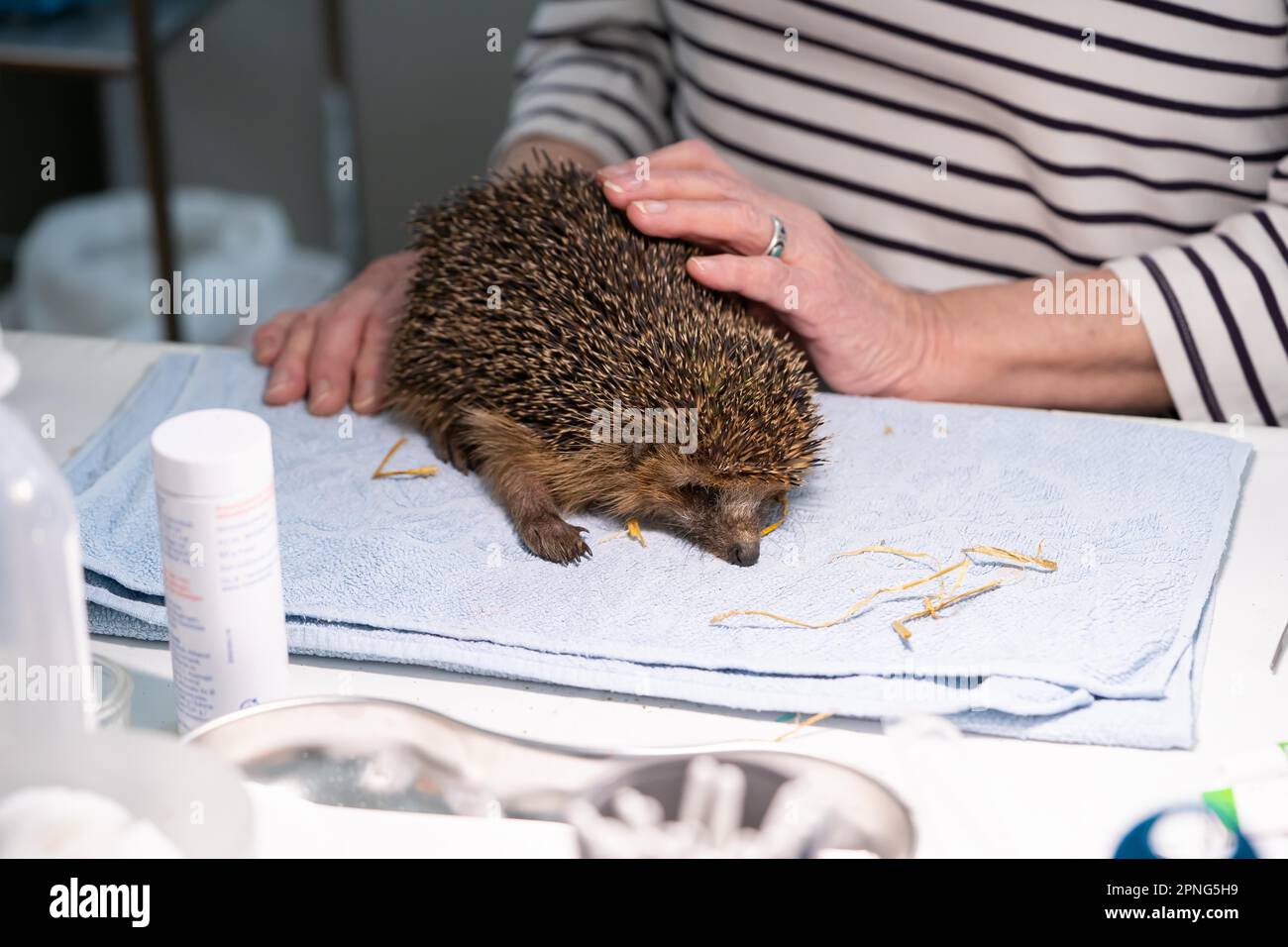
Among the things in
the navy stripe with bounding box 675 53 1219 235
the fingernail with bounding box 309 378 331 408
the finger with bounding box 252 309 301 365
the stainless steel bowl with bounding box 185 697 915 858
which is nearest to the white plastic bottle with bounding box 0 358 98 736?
the stainless steel bowl with bounding box 185 697 915 858

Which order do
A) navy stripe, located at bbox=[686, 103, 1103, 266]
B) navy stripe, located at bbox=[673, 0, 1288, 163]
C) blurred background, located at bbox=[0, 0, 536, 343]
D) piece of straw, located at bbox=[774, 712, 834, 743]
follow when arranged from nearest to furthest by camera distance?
piece of straw, located at bbox=[774, 712, 834, 743] < navy stripe, located at bbox=[673, 0, 1288, 163] < navy stripe, located at bbox=[686, 103, 1103, 266] < blurred background, located at bbox=[0, 0, 536, 343]

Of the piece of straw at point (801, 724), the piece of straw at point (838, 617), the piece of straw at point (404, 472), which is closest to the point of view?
the piece of straw at point (801, 724)

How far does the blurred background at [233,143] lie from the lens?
3.55 metres

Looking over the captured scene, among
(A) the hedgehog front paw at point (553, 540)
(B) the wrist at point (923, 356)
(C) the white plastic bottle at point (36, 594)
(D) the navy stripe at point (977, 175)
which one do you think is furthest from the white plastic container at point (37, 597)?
(D) the navy stripe at point (977, 175)

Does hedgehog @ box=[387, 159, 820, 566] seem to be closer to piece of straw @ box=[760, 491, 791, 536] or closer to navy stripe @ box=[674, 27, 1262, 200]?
piece of straw @ box=[760, 491, 791, 536]

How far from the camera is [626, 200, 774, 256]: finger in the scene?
159cm

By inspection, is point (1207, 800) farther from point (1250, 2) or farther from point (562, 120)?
point (562, 120)

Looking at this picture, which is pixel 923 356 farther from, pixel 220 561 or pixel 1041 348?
pixel 220 561

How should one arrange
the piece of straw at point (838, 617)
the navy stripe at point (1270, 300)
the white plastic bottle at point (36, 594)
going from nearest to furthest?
the white plastic bottle at point (36, 594) < the piece of straw at point (838, 617) < the navy stripe at point (1270, 300)

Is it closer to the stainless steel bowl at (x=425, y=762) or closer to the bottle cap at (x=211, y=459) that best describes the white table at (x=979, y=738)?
the stainless steel bowl at (x=425, y=762)

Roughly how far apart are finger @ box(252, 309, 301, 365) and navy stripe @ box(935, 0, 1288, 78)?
1.02 metres

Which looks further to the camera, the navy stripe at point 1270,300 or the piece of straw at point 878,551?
the navy stripe at point 1270,300

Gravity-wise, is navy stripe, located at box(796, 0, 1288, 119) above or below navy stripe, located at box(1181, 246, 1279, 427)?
above
